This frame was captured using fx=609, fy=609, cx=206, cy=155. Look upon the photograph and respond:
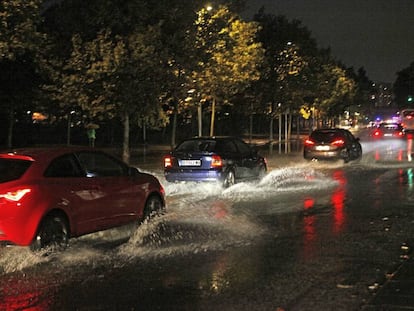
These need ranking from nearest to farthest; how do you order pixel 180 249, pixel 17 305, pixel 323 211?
1. pixel 17 305
2. pixel 180 249
3. pixel 323 211

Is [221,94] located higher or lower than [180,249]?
higher

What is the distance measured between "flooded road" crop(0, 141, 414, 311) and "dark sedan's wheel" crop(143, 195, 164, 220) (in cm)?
17

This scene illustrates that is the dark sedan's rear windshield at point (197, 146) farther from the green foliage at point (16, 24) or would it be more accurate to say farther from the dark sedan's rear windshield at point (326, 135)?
the dark sedan's rear windshield at point (326, 135)

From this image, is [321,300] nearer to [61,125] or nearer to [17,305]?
[17,305]

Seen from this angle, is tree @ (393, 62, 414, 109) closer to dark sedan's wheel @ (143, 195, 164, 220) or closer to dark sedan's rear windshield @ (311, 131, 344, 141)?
dark sedan's rear windshield @ (311, 131, 344, 141)

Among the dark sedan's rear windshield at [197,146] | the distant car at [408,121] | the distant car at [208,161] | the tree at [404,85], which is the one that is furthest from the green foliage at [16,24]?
the tree at [404,85]

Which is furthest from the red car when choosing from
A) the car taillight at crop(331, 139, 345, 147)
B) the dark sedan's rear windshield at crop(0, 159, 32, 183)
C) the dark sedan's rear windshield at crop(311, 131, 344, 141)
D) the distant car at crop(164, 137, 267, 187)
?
the dark sedan's rear windshield at crop(311, 131, 344, 141)

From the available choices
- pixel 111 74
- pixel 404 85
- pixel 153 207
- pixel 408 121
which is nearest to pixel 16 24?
pixel 111 74

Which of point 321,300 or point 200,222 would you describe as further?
point 200,222

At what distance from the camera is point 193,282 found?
668 centimetres

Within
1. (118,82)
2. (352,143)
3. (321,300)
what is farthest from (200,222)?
(352,143)

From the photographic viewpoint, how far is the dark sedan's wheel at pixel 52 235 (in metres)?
7.66

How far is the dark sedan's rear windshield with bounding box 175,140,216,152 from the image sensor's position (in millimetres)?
15459

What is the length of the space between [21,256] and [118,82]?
351 inches
